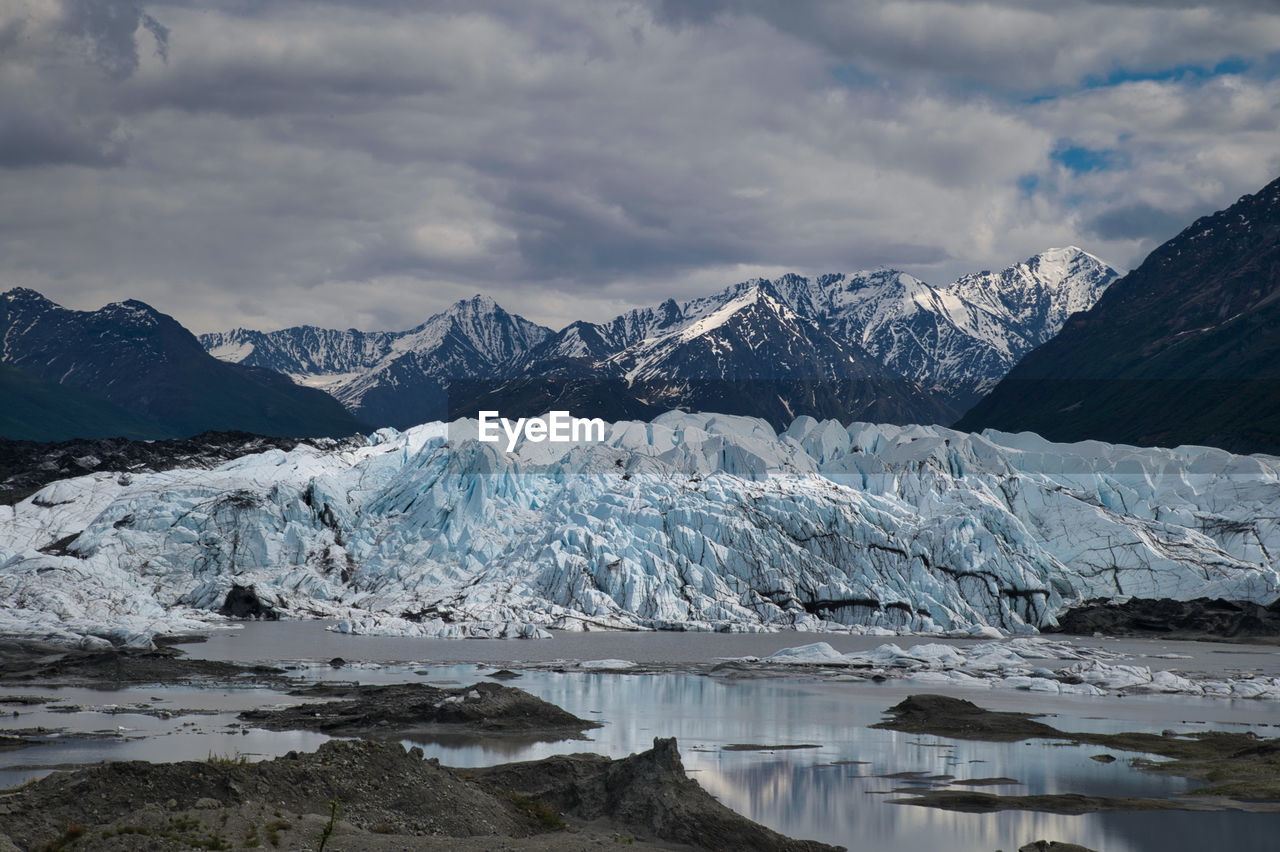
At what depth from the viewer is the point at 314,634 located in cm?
7919

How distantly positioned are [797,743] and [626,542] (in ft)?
171

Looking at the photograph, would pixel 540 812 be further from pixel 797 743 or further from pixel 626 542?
pixel 626 542

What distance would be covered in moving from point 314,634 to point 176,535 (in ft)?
76.4

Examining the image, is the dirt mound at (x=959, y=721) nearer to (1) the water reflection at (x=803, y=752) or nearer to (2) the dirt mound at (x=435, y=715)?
(1) the water reflection at (x=803, y=752)

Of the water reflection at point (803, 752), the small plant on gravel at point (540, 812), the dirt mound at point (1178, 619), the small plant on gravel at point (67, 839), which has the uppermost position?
the dirt mound at point (1178, 619)

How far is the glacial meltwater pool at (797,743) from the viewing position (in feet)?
94.3

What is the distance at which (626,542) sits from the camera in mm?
92188

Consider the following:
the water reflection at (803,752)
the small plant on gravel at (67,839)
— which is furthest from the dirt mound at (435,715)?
the small plant on gravel at (67,839)

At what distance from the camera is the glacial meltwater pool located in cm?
2873

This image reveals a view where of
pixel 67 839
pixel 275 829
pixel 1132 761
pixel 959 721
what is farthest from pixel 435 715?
pixel 1132 761

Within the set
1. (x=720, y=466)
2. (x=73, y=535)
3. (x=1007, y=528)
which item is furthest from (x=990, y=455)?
(x=73, y=535)

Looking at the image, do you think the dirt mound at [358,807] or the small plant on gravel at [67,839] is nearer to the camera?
the small plant on gravel at [67,839]

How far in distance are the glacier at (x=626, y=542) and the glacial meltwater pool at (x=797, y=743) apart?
72.2 feet

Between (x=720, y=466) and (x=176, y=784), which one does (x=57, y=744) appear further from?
(x=720, y=466)
